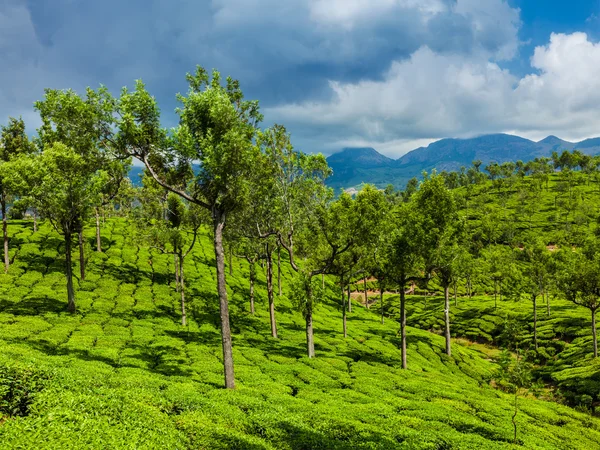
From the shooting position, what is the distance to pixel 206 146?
2316 cm

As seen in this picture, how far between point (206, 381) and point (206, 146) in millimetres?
16866

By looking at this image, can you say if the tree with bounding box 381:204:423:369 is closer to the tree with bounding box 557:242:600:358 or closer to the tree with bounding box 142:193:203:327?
the tree with bounding box 142:193:203:327

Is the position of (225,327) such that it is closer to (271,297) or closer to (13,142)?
(271,297)

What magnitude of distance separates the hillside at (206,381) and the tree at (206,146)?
21.7ft

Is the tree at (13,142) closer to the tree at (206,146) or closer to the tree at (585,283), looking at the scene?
the tree at (206,146)

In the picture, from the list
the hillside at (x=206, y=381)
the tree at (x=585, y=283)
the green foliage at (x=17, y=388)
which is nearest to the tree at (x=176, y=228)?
the hillside at (x=206, y=381)

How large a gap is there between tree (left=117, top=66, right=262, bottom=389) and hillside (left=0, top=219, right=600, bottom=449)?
21.7 ft

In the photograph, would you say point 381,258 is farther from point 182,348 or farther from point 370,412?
point 182,348

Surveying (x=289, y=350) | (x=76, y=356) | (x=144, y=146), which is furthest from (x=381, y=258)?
(x=76, y=356)

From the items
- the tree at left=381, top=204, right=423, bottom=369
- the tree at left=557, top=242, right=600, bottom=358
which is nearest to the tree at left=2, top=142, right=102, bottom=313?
the tree at left=381, top=204, right=423, bottom=369

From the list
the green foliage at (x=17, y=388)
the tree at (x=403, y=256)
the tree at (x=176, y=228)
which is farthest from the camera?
the tree at (x=176, y=228)

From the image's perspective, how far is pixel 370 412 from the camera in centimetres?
2144

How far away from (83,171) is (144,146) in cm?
1880

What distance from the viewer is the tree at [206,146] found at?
22656 mm
